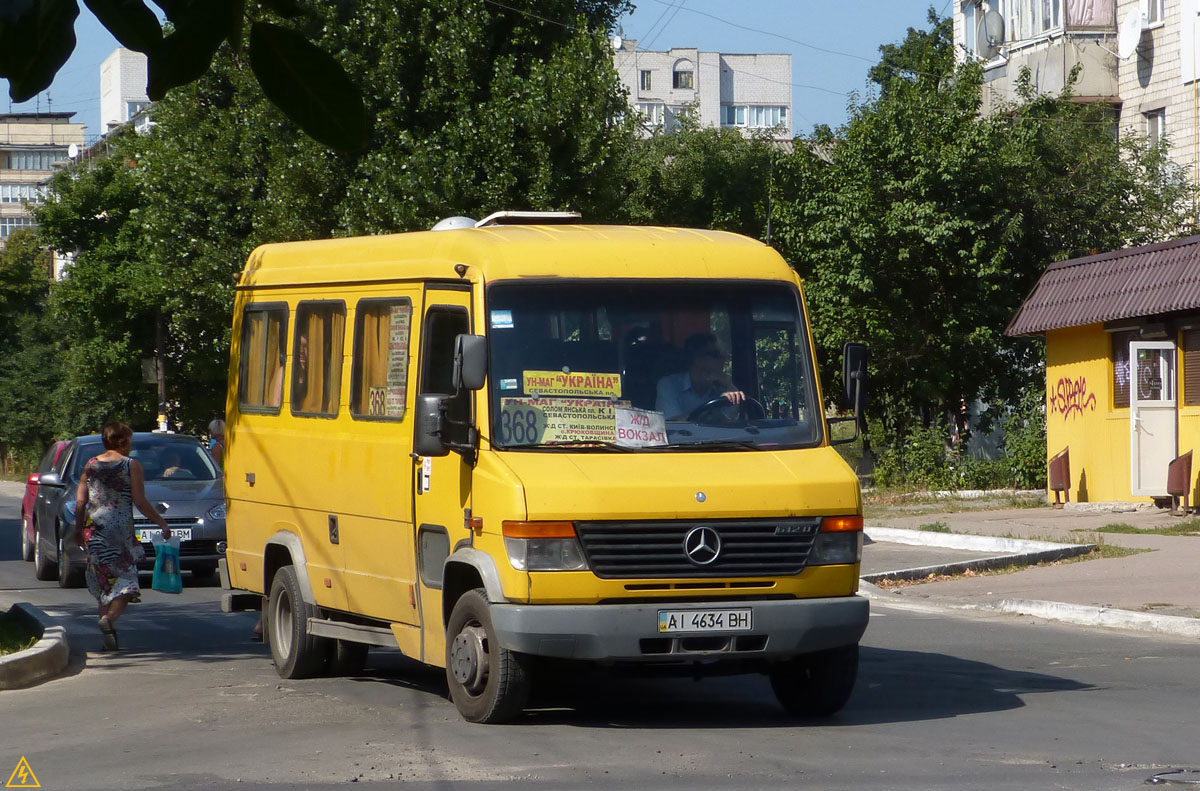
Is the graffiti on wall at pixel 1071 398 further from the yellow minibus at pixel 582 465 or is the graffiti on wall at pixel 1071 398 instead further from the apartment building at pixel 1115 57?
the yellow minibus at pixel 582 465

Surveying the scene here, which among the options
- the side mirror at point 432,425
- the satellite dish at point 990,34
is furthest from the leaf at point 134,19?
the satellite dish at point 990,34

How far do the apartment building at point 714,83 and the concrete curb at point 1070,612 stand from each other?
88508 mm

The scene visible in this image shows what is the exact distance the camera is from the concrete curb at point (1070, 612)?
12.1 metres

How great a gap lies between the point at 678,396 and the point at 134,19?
6030mm

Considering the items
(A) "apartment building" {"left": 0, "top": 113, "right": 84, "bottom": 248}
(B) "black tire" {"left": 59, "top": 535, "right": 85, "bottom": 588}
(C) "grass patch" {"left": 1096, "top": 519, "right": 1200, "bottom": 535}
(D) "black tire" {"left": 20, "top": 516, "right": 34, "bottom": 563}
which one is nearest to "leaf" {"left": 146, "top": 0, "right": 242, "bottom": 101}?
(B) "black tire" {"left": 59, "top": 535, "right": 85, "bottom": 588}

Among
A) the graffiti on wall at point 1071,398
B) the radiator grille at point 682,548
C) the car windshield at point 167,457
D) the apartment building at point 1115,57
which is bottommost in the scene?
the radiator grille at point 682,548

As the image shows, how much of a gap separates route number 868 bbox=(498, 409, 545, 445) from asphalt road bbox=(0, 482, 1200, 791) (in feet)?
3.90

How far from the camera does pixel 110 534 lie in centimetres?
1185

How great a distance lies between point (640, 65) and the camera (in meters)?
106

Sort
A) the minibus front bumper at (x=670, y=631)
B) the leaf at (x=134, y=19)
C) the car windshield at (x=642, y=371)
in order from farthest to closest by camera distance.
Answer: the car windshield at (x=642, y=371)
the minibus front bumper at (x=670, y=631)
the leaf at (x=134, y=19)

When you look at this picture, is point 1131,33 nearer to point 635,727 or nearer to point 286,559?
point 286,559

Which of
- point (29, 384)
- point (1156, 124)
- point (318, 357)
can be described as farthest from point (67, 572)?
point (29, 384)

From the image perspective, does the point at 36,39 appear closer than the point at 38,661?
Yes

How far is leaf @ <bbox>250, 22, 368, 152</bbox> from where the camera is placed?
2510 mm
